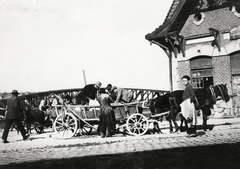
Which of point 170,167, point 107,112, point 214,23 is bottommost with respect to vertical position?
point 170,167

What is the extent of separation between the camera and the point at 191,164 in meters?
4.67

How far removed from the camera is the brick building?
1395 centimetres

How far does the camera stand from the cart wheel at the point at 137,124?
365 inches

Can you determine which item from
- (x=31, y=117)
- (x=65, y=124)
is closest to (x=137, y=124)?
(x=65, y=124)

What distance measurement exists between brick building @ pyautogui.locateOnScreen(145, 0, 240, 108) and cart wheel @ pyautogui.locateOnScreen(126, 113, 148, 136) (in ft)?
22.0

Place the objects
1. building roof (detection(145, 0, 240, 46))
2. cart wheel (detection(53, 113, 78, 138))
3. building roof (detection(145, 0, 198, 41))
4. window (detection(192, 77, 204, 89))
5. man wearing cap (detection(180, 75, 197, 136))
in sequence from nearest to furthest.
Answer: man wearing cap (detection(180, 75, 197, 136))
cart wheel (detection(53, 113, 78, 138))
building roof (detection(145, 0, 240, 46))
building roof (detection(145, 0, 198, 41))
window (detection(192, 77, 204, 89))

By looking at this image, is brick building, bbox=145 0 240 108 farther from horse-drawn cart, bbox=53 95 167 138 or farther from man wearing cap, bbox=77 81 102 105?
man wearing cap, bbox=77 81 102 105

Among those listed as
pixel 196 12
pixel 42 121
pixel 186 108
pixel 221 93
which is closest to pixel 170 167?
pixel 186 108

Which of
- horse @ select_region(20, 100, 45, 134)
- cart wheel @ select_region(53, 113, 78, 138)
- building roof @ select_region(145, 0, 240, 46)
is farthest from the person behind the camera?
building roof @ select_region(145, 0, 240, 46)

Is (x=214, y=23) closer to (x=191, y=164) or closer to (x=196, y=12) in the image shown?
(x=196, y=12)

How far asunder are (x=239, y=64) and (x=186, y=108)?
694 centimetres

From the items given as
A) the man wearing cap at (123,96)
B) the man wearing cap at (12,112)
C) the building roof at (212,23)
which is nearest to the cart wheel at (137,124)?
the man wearing cap at (123,96)

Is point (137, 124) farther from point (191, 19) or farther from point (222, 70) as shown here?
point (191, 19)

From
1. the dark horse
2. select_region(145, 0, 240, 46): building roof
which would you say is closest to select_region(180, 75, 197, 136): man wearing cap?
the dark horse
